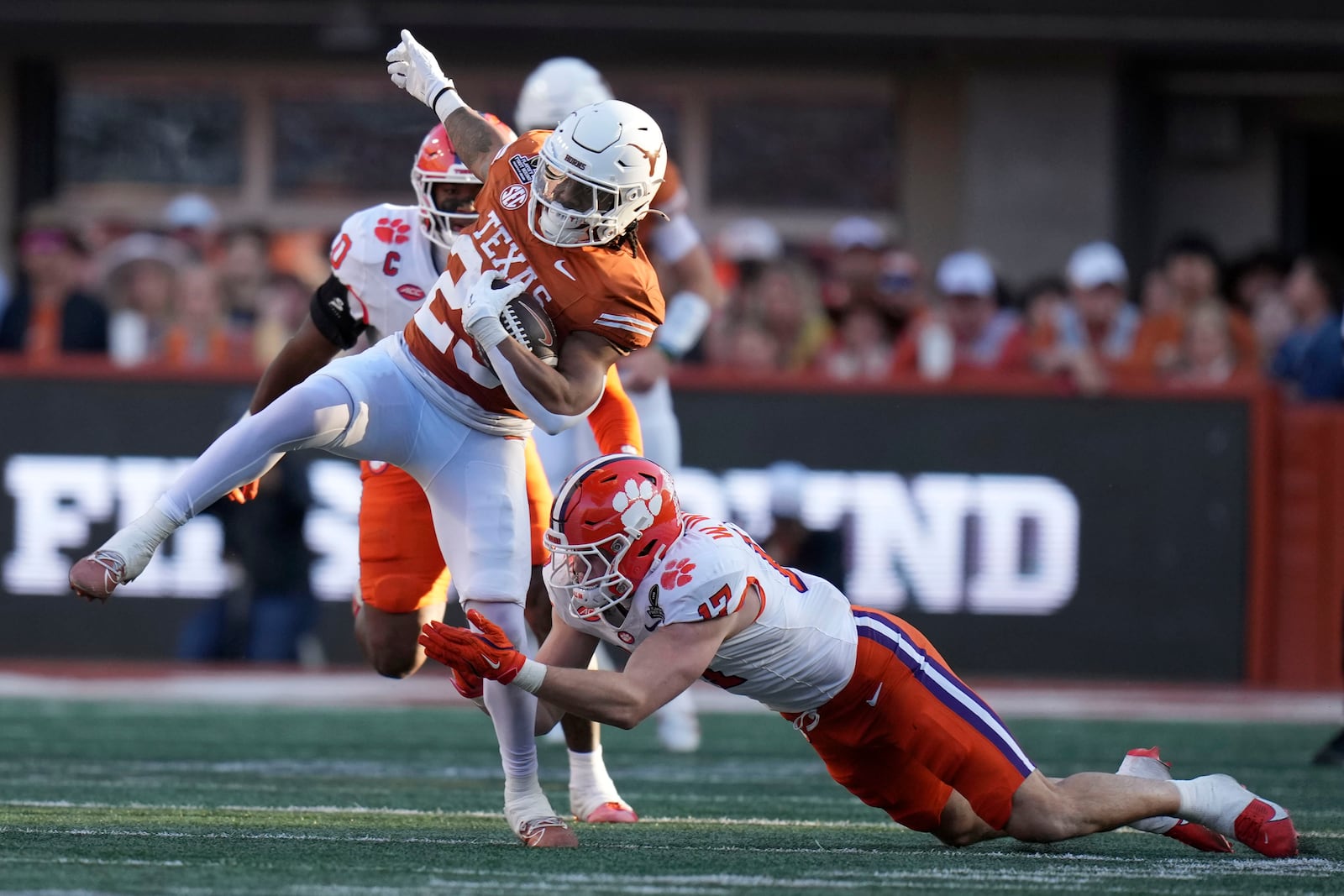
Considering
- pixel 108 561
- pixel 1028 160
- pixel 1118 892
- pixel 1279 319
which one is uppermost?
pixel 1028 160

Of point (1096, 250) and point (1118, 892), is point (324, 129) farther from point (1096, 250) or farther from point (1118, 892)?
point (1118, 892)

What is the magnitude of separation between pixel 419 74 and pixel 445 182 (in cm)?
27

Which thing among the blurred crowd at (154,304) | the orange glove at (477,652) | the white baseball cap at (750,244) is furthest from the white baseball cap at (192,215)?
the orange glove at (477,652)

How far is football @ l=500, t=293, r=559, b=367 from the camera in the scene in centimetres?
437

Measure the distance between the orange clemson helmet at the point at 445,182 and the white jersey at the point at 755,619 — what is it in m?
1.16

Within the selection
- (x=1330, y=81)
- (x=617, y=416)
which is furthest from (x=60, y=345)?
(x=1330, y=81)

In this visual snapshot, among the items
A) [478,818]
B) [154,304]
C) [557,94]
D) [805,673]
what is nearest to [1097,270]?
[557,94]

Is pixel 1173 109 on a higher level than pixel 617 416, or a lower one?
higher

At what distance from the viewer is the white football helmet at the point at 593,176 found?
14.5 feet

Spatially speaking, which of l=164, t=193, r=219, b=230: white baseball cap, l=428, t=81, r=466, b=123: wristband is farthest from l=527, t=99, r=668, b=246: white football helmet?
l=164, t=193, r=219, b=230: white baseball cap

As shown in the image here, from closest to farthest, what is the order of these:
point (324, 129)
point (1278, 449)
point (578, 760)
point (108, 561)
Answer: point (108, 561), point (578, 760), point (1278, 449), point (324, 129)

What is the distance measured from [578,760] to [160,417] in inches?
191

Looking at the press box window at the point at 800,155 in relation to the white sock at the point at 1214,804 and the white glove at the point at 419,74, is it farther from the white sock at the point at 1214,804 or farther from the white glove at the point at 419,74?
the white sock at the point at 1214,804

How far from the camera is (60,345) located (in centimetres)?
978
